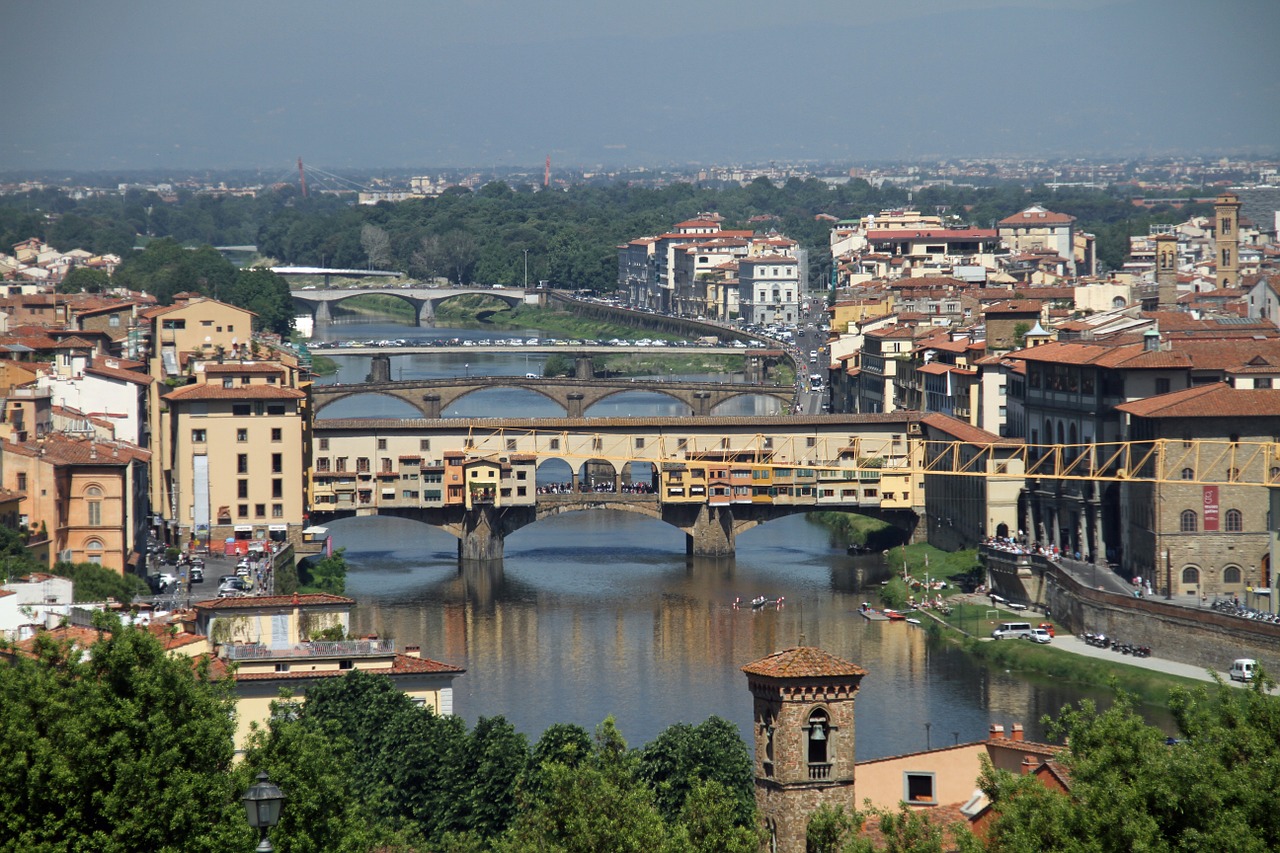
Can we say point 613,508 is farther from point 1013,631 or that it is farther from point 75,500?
point 75,500

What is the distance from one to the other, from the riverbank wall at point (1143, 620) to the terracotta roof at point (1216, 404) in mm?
2882

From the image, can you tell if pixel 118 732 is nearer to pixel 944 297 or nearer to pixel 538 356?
pixel 944 297

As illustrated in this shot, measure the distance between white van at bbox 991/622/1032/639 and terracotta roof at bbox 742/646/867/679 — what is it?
64.0 ft

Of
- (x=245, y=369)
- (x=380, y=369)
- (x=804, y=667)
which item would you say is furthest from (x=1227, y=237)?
(x=804, y=667)

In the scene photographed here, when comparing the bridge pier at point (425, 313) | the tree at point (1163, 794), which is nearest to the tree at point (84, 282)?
the bridge pier at point (425, 313)

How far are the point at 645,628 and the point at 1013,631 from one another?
6.03 meters

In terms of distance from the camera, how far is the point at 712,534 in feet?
159

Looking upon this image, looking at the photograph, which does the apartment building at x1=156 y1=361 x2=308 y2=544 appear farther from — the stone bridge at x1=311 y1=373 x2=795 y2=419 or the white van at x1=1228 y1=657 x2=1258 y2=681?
the white van at x1=1228 y1=657 x2=1258 y2=681

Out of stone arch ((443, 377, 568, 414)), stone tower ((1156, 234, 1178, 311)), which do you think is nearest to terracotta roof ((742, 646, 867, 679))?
stone tower ((1156, 234, 1178, 311))

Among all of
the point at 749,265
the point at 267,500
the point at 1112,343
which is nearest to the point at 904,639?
the point at 1112,343

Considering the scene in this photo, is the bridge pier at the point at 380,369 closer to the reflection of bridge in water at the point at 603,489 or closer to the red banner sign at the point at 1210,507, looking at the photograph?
the reflection of bridge in water at the point at 603,489

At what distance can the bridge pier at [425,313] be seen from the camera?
342 ft

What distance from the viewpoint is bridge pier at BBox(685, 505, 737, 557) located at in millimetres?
48219

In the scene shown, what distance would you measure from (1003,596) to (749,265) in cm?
5523
